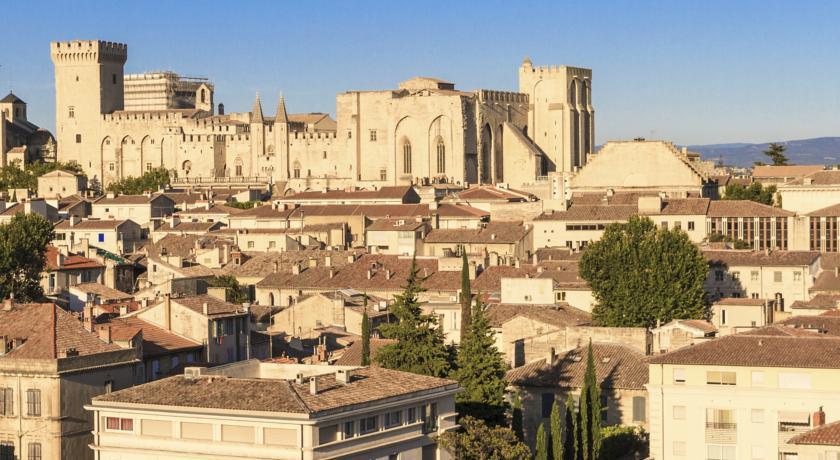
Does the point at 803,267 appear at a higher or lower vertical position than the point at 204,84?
lower

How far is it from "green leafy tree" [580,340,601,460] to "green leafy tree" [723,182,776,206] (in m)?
58.9

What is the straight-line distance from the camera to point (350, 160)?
129 metres

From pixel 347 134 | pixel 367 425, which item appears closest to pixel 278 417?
pixel 367 425

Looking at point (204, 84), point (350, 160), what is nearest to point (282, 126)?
point (350, 160)

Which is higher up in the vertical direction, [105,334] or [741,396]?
[105,334]

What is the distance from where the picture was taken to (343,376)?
1385 inches

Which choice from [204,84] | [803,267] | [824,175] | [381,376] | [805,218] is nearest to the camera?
[381,376]

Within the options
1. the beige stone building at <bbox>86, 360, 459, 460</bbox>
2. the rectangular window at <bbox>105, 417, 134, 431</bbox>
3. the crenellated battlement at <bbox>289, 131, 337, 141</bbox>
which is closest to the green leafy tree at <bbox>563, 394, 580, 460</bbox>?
the beige stone building at <bbox>86, 360, 459, 460</bbox>

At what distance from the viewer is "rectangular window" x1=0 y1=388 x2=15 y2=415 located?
38.5 metres

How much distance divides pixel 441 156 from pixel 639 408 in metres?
82.8

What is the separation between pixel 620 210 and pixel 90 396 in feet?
153

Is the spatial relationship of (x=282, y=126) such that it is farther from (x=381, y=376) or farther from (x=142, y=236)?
(x=381, y=376)

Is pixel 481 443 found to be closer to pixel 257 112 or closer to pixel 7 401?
pixel 7 401

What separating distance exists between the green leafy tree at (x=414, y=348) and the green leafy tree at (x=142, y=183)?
275 feet
